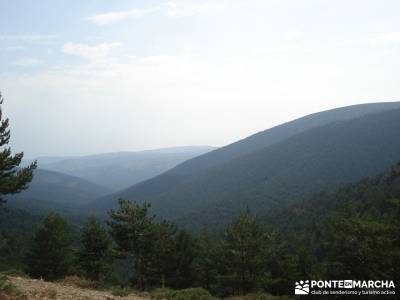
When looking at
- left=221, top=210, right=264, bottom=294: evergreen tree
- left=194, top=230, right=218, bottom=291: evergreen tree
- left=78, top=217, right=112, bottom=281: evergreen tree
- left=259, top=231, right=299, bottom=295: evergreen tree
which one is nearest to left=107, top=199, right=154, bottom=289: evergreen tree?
left=78, top=217, right=112, bottom=281: evergreen tree

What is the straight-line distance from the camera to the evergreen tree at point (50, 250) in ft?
123

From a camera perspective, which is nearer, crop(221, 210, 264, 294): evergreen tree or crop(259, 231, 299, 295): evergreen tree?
crop(221, 210, 264, 294): evergreen tree

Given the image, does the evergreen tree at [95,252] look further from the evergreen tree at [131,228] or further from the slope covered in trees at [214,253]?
the evergreen tree at [131,228]

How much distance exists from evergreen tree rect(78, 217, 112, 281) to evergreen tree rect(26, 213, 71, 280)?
7697 mm

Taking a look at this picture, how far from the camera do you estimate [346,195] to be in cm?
10881

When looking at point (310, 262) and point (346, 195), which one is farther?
point (346, 195)

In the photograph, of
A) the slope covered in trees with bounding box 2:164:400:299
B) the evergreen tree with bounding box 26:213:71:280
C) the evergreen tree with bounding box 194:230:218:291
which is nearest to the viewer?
the slope covered in trees with bounding box 2:164:400:299

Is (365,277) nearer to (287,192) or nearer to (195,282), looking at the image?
(195,282)

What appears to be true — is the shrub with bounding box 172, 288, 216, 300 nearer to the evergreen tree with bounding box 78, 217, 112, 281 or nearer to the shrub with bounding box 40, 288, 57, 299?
the shrub with bounding box 40, 288, 57, 299

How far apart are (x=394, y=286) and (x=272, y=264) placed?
20943 millimetres

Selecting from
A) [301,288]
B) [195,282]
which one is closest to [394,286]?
[301,288]

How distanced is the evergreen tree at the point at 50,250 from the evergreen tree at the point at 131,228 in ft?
32.6

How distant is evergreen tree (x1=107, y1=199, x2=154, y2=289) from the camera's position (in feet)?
101

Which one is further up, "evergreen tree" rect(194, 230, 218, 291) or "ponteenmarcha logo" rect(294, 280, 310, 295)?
"ponteenmarcha logo" rect(294, 280, 310, 295)
